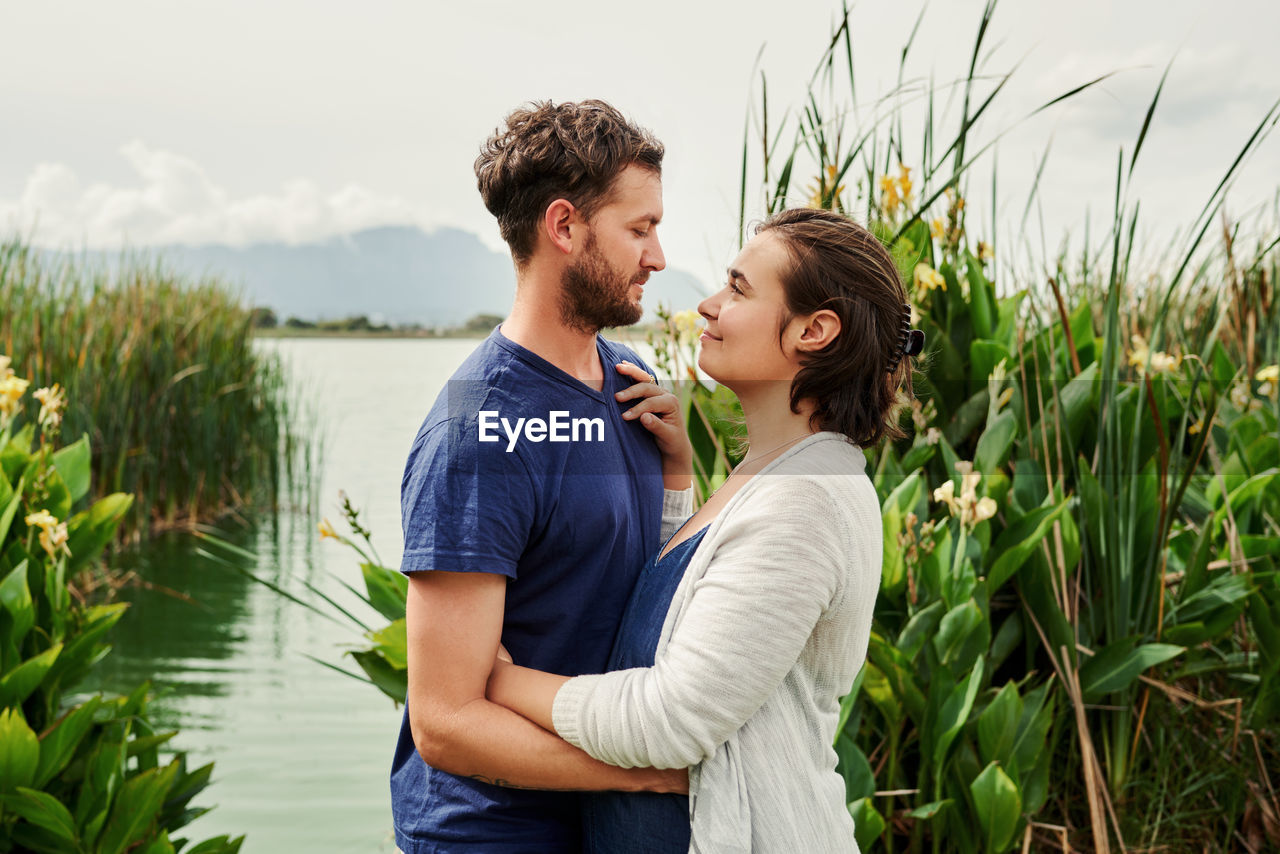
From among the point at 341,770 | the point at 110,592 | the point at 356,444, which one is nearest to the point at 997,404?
the point at 341,770

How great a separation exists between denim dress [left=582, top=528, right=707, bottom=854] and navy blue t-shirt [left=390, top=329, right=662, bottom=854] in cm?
6

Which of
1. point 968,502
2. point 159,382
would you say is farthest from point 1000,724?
point 159,382

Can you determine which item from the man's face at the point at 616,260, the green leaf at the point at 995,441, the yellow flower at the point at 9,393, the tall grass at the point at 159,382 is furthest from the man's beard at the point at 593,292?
the tall grass at the point at 159,382

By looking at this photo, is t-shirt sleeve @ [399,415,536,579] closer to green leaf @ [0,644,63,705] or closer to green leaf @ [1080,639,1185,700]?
green leaf @ [0,644,63,705]

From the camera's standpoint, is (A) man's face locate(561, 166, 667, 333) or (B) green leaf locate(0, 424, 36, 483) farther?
(B) green leaf locate(0, 424, 36, 483)

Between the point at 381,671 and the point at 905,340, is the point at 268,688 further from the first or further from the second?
the point at 905,340

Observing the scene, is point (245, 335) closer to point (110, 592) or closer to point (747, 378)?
point (110, 592)

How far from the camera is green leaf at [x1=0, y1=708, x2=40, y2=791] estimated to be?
6.74ft

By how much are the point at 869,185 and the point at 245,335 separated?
289 inches

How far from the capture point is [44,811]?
6.85 feet

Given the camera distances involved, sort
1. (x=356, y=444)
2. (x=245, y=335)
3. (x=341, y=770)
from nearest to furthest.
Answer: (x=341, y=770) → (x=245, y=335) → (x=356, y=444)

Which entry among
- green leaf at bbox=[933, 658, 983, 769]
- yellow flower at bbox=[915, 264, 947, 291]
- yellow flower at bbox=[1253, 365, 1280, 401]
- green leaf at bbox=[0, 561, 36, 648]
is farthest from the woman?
yellow flower at bbox=[1253, 365, 1280, 401]

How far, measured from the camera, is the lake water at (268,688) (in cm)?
362

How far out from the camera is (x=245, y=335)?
28.8 ft
